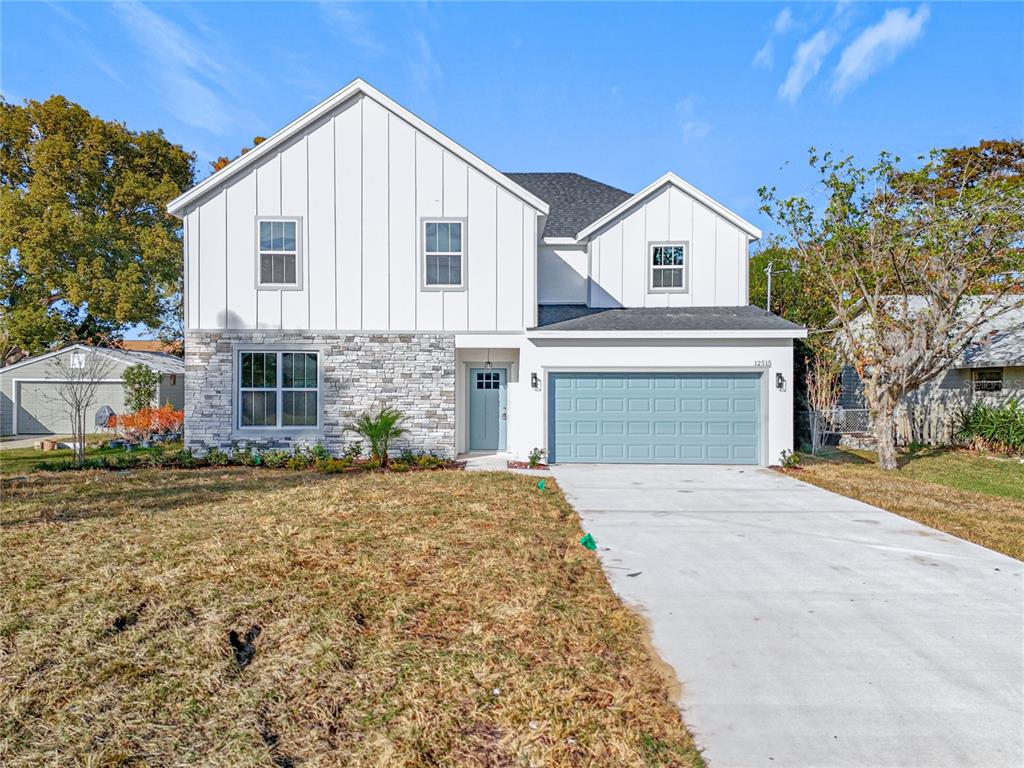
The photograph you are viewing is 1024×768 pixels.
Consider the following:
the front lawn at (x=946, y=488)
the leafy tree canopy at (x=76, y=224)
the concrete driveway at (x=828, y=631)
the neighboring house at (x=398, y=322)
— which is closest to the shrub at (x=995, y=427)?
the front lawn at (x=946, y=488)

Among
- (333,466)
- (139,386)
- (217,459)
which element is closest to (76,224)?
(139,386)

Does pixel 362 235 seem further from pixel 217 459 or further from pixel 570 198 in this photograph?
pixel 570 198

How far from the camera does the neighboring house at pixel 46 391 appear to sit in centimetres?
1959

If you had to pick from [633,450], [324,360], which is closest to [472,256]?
[324,360]

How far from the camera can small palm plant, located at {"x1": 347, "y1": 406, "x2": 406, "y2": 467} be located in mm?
11828

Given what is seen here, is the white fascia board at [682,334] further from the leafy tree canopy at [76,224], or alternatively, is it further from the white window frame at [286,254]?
the leafy tree canopy at [76,224]

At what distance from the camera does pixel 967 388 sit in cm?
1678

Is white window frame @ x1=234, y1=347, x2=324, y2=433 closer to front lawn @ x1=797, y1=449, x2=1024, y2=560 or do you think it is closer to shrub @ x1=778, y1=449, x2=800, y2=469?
shrub @ x1=778, y1=449, x2=800, y2=469

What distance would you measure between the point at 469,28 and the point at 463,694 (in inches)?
471

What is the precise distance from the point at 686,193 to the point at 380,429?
964 centimetres

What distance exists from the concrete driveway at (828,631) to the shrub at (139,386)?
56.1ft

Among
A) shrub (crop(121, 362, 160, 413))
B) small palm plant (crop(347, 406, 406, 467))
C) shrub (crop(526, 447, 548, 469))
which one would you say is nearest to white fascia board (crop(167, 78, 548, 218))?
shrub (crop(526, 447, 548, 469))

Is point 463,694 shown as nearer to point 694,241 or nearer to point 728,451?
point 728,451

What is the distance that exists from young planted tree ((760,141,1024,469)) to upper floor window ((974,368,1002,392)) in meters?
4.55
